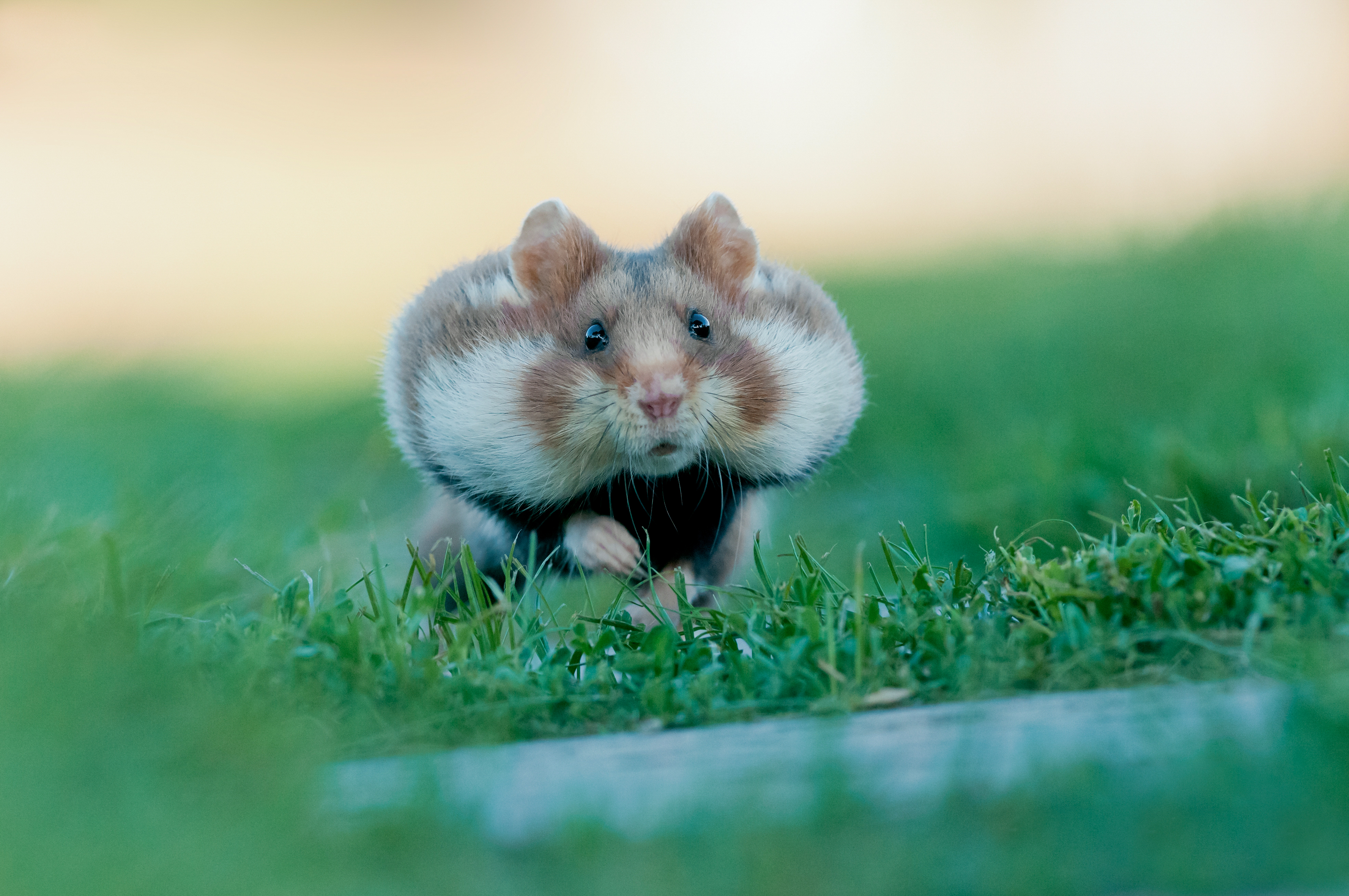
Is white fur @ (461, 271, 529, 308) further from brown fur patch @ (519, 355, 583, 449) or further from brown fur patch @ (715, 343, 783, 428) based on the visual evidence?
brown fur patch @ (715, 343, 783, 428)

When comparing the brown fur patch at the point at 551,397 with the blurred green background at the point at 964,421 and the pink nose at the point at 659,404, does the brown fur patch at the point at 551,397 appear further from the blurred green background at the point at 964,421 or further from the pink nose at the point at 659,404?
the blurred green background at the point at 964,421

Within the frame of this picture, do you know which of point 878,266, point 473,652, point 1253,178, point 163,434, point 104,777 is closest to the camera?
point 104,777

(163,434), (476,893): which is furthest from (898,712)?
(163,434)

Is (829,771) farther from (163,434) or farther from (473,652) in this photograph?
(163,434)

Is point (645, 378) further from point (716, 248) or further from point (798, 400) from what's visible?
point (716, 248)

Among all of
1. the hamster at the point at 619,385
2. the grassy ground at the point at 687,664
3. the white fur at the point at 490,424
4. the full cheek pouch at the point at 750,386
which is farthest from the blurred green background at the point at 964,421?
the white fur at the point at 490,424
